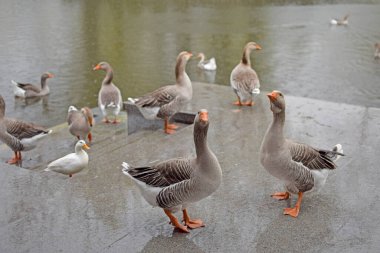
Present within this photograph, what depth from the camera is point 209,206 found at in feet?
16.5

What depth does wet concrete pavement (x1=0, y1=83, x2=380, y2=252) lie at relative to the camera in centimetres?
435

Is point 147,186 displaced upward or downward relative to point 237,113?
upward

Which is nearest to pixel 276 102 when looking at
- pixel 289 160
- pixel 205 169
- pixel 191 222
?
pixel 289 160

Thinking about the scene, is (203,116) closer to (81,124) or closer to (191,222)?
(191,222)

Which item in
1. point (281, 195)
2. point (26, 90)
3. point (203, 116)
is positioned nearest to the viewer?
point (203, 116)

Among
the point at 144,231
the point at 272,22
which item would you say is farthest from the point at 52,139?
the point at 272,22

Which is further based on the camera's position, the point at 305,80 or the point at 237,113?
the point at 305,80

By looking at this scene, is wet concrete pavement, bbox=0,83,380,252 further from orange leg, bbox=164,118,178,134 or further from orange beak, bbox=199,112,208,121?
orange beak, bbox=199,112,208,121

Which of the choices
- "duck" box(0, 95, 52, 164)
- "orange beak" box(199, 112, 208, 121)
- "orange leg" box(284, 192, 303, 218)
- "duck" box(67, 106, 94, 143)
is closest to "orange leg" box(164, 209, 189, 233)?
"orange beak" box(199, 112, 208, 121)

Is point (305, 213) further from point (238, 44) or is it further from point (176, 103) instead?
point (238, 44)

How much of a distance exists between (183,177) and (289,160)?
106cm

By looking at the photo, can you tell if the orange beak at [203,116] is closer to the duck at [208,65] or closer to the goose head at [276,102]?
the goose head at [276,102]

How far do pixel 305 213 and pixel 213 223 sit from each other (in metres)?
0.95

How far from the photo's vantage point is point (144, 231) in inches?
178
